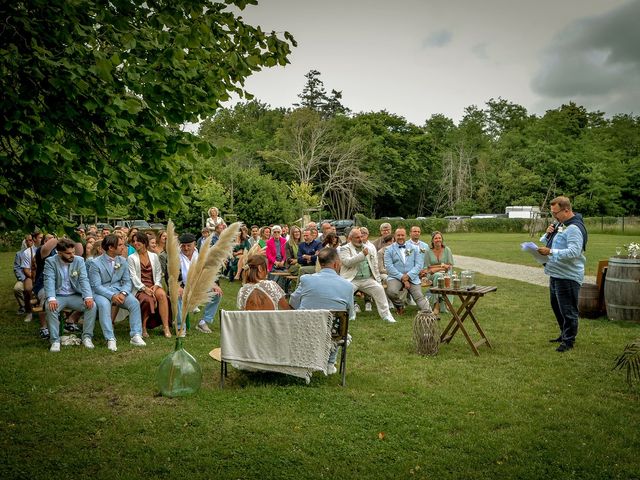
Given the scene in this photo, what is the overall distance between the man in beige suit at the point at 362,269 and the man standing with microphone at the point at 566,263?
360 cm

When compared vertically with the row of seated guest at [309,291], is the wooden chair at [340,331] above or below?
below

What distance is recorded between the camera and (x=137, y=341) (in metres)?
8.96

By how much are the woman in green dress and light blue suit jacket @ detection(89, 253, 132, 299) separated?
236 inches

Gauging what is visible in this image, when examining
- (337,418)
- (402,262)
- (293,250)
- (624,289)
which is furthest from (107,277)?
(624,289)

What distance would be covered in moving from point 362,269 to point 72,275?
5612 millimetres

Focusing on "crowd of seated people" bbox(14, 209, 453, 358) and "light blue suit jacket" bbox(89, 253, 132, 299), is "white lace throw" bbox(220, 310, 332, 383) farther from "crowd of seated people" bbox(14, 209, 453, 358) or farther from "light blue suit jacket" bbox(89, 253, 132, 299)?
"light blue suit jacket" bbox(89, 253, 132, 299)

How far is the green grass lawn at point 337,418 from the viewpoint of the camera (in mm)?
4672

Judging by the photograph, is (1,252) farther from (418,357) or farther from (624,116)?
(624,116)

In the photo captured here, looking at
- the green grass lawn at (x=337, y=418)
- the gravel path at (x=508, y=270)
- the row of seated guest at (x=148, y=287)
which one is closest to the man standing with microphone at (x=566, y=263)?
the green grass lawn at (x=337, y=418)

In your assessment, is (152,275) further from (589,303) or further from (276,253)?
(589,303)

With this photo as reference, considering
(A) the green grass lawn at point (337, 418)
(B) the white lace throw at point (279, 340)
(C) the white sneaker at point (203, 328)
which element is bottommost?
(A) the green grass lawn at point (337, 418)

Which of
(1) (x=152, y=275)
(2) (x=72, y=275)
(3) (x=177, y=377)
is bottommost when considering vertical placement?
(3) (x=177, y=377)

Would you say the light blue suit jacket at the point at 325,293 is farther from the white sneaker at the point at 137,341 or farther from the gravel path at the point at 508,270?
the gravel path at the point at 508,270

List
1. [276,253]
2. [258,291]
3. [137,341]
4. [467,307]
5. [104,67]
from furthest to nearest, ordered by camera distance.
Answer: [276,253] < [137,341] < [467,307] < [258,291] < [104,67]
